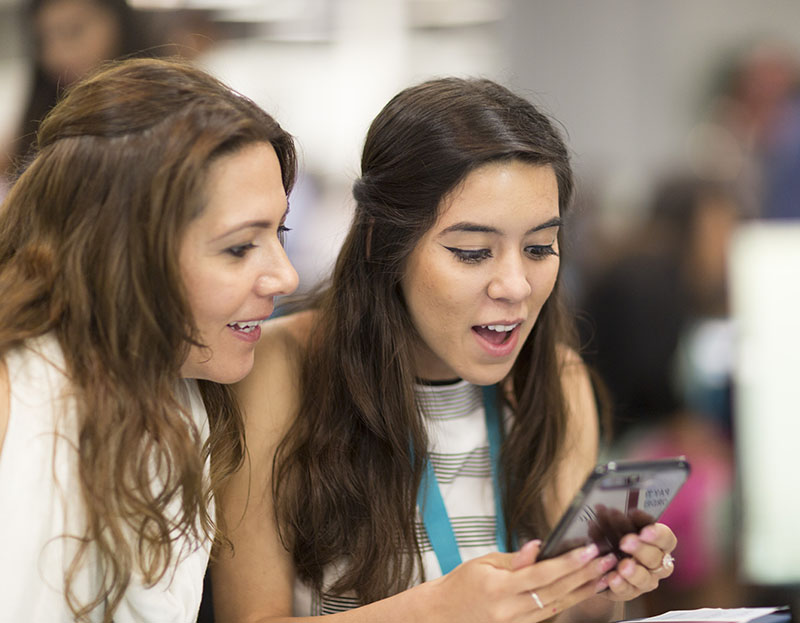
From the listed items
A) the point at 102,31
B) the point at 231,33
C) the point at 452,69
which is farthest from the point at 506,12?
Result: the point at 102,31

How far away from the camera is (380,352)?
1.65m

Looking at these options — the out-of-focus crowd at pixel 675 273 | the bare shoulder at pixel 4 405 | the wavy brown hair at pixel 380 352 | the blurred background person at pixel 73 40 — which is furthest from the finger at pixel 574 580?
the blurred background person at pixel 73 40

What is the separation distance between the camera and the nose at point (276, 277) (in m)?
1.35

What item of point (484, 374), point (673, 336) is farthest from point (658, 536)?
point (673, 336)

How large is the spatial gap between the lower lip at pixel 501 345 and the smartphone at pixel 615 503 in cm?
40

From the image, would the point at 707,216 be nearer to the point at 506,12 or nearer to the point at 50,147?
the point at 506,12

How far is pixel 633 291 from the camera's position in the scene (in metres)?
3.62

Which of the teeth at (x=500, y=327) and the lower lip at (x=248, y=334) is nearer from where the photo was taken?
the lower lip at (x=248, y=334)

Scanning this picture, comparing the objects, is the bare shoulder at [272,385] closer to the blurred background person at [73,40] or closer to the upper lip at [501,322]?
the upper lip at [501,322]

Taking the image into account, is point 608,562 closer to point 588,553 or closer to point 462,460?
point 588,553

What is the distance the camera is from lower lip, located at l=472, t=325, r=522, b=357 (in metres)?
1.60

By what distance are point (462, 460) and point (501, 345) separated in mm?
263

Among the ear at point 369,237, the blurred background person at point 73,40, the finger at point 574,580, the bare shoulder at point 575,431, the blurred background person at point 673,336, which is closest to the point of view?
the finger at point 574,580

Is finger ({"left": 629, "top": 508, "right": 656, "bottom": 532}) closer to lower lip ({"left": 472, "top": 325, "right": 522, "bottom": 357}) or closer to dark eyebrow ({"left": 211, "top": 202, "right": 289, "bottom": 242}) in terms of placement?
lower lip ({"left": 472, "top": 325, "right": 522, "bottom": 357})
